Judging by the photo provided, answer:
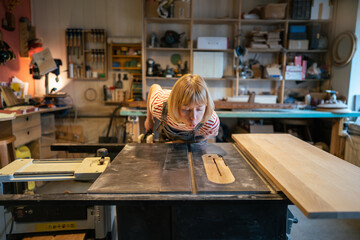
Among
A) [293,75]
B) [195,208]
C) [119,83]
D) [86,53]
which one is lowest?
[195,208]

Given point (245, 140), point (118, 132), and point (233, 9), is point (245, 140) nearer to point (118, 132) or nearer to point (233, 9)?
point (118, 132)

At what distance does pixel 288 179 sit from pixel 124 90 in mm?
3455

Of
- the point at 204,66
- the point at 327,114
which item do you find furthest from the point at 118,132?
the point at 327,114

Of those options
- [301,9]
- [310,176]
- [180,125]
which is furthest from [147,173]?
[301,9]

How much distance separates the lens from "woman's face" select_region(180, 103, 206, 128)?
3.77 feet

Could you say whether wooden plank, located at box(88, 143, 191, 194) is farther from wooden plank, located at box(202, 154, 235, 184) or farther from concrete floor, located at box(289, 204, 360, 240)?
concrete floor, located at box(289, 204, 360, 240)

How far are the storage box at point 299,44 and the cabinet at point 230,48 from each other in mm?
47

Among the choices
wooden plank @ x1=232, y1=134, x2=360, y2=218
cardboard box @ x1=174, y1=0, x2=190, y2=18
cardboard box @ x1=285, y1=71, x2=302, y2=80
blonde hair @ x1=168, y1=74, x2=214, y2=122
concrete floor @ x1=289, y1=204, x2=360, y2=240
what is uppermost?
cardboard box @ x1=174, y1=0, x2=190, y2=18

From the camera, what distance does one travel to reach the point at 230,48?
4.03 meters

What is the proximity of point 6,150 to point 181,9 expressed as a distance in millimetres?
2899

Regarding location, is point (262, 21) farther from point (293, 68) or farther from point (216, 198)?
point (216, 198)

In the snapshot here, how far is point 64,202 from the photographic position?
847mm

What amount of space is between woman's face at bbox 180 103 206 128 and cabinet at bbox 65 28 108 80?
122 inches

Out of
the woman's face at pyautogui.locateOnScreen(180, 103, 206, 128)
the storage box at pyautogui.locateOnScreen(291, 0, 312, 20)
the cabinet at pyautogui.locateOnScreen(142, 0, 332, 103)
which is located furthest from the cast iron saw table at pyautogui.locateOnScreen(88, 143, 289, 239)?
the storage box at pyautogui.locateOnScreen(291, 0, 312, 20)
